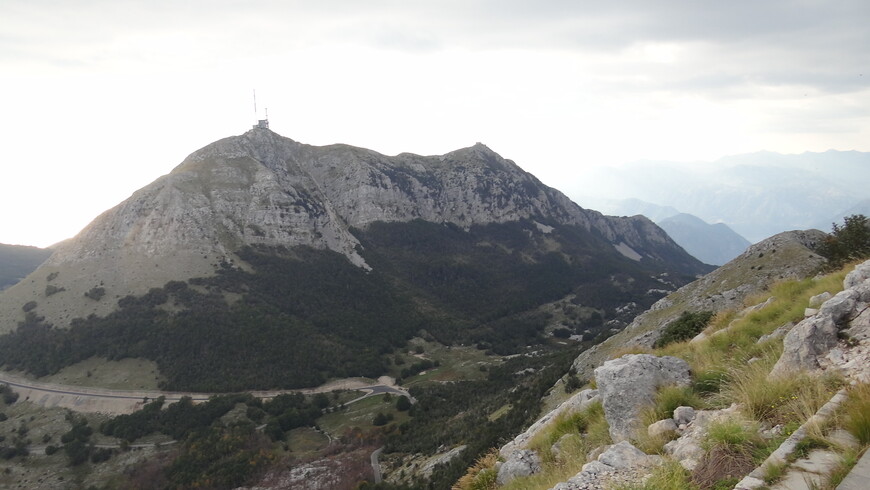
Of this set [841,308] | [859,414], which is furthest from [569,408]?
[859,414]

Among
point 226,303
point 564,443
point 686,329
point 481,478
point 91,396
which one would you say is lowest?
point 91,396

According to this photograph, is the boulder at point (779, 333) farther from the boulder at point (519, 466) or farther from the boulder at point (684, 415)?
the boulder at point (519, 466)

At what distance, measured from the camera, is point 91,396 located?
10794 centimetres

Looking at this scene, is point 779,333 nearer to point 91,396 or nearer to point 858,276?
point 858,276

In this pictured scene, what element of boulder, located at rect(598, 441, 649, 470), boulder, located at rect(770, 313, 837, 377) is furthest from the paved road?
boulder, located at rect(770, 313, 837, 377)

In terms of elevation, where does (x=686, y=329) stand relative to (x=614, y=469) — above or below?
below

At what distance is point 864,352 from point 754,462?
13.6 ft

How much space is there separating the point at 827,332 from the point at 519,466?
874 cm

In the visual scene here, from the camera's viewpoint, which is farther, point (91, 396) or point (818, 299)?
point (91, 396)

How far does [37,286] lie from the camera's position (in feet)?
487

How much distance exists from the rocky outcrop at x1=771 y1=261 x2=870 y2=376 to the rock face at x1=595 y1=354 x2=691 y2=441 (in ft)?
9.63

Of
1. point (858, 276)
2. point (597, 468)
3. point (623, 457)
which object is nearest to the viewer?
point (597, 468)

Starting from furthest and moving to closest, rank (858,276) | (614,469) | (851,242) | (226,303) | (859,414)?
(226,303) → (851,242) → (858,276) → (614,469) → (859,414)

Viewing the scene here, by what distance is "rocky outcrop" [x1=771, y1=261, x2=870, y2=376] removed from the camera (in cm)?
914
